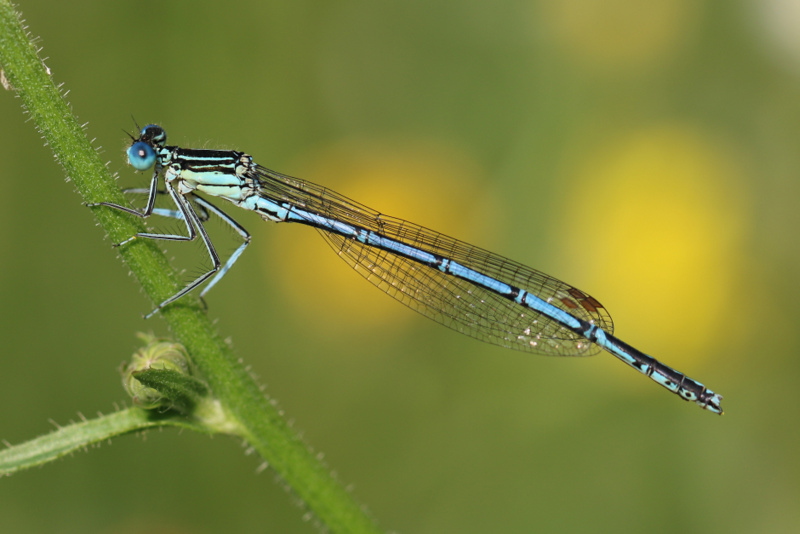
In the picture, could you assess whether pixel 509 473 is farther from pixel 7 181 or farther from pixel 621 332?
pixel 7 181

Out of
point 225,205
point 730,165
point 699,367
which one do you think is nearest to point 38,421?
point 225,205

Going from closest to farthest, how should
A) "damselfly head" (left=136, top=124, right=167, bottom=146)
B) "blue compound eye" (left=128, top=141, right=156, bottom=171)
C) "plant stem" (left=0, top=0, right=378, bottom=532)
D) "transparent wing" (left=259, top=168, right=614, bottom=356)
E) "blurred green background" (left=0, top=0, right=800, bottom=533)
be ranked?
"plant stem" (left=0, top=0, right=378, bottom=532) → "blue compound eye" (left=128, top=141, right=156, bottom=171) → "damselfly head" (left=136, top=124, right=167, bottom=146) → "transparent wing" (left=259, top=168, right=614, bottom=356) → "blurred green background" (left=0, top=0, right=800, bottom=533)

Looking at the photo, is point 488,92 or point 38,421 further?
point 488,92

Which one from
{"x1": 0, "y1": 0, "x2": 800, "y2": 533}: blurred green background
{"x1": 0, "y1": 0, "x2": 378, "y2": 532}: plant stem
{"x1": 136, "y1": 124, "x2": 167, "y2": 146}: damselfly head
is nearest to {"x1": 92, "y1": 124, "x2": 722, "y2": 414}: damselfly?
{"x1": 136, "y1": 124, "x2": 167, "y2": 146}: damselfly head

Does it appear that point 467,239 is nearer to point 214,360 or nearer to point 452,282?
point 452,282

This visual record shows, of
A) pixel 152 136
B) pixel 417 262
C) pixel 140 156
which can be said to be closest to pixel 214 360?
pixel 140 156

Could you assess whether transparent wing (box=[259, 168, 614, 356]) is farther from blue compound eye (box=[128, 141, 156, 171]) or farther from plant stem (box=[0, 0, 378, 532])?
plant stem (box=[0, 0, 378, 532])

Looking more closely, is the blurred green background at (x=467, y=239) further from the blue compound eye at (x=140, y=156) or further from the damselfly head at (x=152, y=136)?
the blue compound eye at (x=140, y=156)
